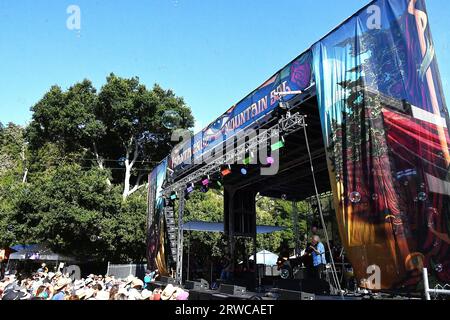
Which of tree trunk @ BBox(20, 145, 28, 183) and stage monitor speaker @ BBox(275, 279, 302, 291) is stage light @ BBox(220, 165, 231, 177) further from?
tree trunk @ BBox(20, 145, 28, 183)

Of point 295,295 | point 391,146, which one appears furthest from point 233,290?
point 391,146

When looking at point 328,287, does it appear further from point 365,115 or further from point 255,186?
point 255,186

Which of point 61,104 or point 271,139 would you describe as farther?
point 61,104

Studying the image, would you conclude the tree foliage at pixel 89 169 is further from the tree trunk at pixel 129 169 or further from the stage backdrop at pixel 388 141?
the stage backdrop at pixel 388 141

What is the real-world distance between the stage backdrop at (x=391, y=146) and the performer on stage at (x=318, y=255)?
8.38 feet

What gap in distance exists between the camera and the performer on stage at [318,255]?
8.75m

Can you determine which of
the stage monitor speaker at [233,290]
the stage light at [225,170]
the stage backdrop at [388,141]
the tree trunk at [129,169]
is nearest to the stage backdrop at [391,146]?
the stage backdrop at [388,141]

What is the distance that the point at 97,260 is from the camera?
2198 cm

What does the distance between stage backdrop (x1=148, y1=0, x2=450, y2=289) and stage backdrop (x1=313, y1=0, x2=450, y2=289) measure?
0.05 ft

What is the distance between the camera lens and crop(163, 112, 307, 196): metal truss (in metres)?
8.07

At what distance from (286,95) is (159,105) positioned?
20.3 m

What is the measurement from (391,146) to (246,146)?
4360mm

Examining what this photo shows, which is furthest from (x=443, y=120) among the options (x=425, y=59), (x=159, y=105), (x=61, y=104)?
(x=61, y=104)

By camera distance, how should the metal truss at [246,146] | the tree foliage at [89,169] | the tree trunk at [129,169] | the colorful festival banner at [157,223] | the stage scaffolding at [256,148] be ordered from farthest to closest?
the tree trunk at [129,169]
the tree foliage at [89,169]
the colorful festival banner at [157,223]
the metal truss at [246,146]
the stage scaffolding at [256,148]
